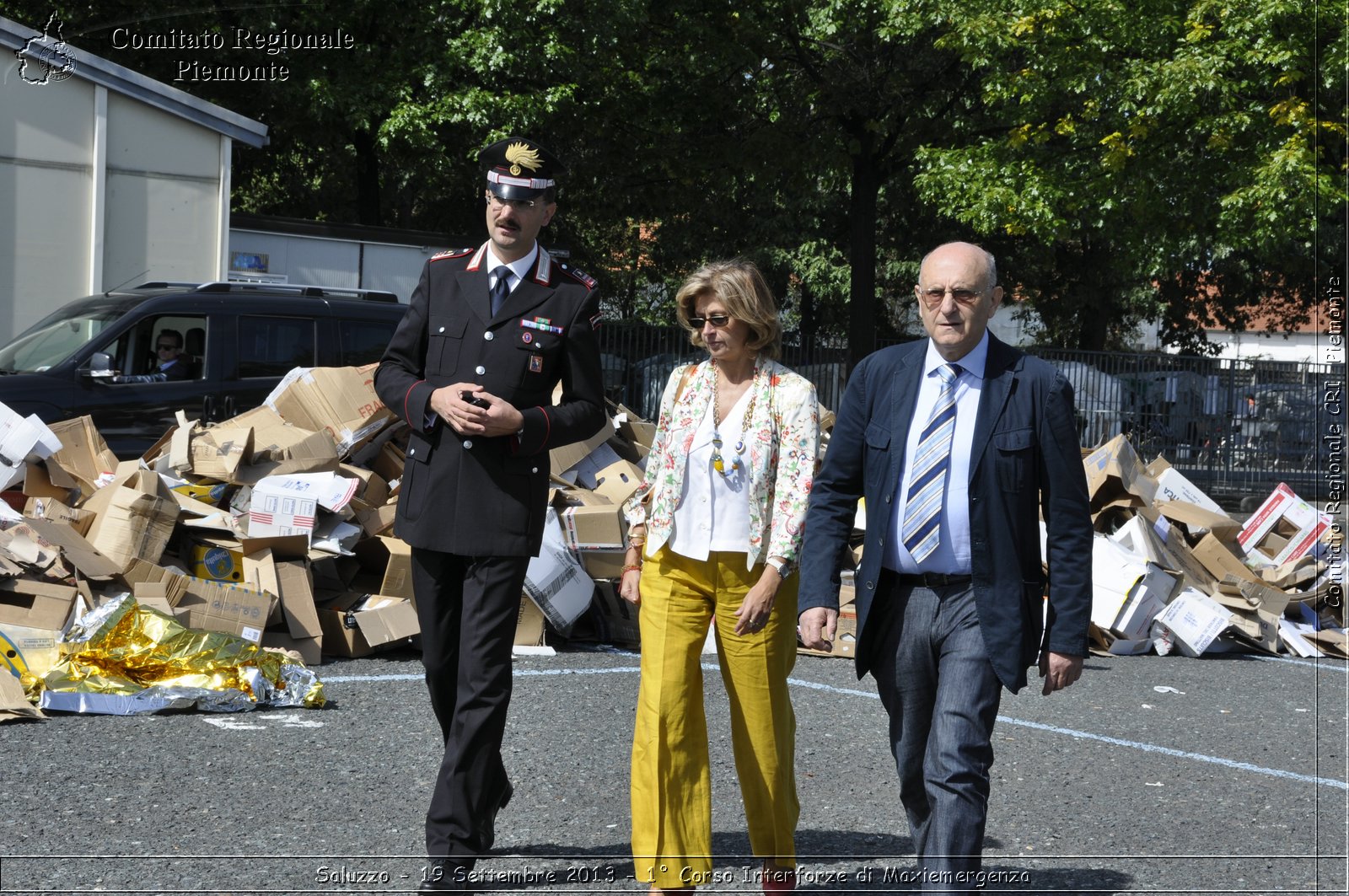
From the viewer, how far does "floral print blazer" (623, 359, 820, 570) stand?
4.00 m

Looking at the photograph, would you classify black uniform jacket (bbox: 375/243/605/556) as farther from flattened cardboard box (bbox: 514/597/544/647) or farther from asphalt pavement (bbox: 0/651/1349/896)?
flattened cardboard box (bbox: 514/597/544/647)

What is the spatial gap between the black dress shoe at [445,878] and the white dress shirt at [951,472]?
4.93 ft

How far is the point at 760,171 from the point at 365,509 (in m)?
17.3

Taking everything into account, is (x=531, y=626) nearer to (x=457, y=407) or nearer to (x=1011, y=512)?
(x=457, y=407)

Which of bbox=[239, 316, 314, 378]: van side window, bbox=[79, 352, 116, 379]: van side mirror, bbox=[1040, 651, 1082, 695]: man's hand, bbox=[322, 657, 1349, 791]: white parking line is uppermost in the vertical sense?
bbox=[239, 316, 314, 378]: van side window

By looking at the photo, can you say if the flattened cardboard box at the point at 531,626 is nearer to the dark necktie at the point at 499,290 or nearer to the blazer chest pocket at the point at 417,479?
the blazer chest pocket at the point at 417,479

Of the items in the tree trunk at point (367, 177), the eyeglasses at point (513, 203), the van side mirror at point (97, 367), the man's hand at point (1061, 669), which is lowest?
the man's hand at point (1061, 669)

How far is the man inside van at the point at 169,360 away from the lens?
10234mm

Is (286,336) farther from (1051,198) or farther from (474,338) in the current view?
(1051,198)

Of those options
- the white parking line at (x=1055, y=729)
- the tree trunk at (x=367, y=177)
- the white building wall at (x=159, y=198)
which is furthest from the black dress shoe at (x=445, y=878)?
the tree trunk at (x=367, y=177)

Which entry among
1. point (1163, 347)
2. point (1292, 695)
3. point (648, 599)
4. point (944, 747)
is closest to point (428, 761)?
point (648, 599)

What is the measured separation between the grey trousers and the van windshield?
8062 millimetres

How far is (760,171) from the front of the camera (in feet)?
79.5

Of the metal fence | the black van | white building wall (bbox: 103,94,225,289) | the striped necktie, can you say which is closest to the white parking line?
the striped necktie
